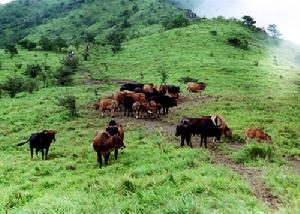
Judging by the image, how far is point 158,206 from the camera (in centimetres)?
925

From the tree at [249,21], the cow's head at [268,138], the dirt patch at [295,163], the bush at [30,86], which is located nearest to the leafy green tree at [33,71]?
the bush at [30,86]

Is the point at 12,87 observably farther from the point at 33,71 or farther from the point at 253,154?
the point at 253,154

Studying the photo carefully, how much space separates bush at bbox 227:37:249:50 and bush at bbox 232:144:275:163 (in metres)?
43.9

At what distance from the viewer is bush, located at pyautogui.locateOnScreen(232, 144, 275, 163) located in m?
14.4

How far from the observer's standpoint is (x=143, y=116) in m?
25.2

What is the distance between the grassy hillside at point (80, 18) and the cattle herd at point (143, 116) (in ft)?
167

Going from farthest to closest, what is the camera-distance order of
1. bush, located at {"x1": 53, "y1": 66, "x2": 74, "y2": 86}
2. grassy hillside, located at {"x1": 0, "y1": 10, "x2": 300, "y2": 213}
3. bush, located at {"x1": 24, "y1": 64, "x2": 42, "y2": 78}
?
bush, located at {"x1": 24, "y1": 64, "x2": 42, "y2": 78} → bush, located at {"x1": 53, "y1": 66, "x2": 74, "y2": 86} → grassy hillside, located at {"x1": 0, "y1": 10, "x2": 300, "y2": 213}

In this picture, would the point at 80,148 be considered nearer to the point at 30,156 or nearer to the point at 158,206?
the point at 30,156

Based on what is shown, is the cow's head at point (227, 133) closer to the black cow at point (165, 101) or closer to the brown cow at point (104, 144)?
the brown cow at point (104, 144)

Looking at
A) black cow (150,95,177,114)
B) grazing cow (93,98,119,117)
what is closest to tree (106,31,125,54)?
grazing cow (93,98,119,117)

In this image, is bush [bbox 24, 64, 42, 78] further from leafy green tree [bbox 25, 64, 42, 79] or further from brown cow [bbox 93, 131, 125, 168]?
brown cow [bbox 93, 131, 125, 168]

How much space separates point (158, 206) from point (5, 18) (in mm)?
119660

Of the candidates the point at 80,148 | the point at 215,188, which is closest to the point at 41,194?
the point at 215,188

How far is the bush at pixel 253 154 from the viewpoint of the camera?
14.4 m
